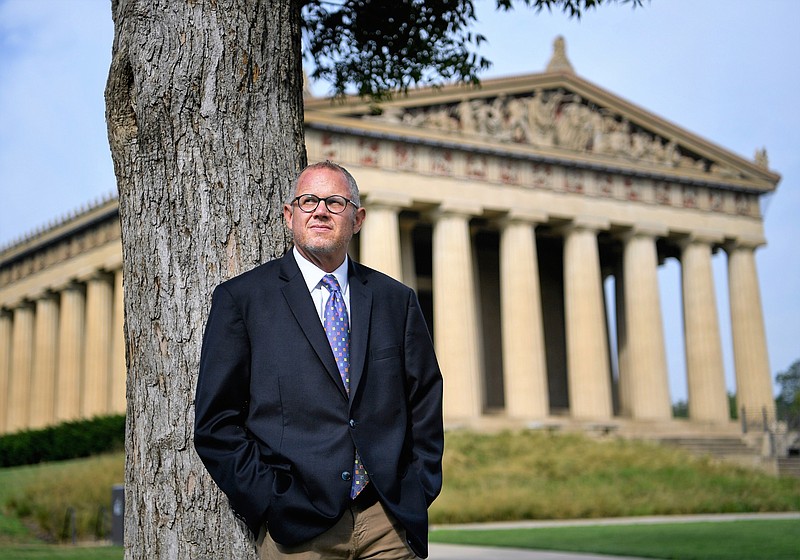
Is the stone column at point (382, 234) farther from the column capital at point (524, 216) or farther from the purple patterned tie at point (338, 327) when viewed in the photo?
the purple patterned tie at point (338, 327)

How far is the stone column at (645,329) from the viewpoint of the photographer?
48.2 meters

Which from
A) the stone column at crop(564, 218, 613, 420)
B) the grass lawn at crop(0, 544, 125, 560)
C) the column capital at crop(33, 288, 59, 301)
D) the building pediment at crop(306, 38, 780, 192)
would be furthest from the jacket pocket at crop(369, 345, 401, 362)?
the column capital at crop(33, 288, 59, 301)

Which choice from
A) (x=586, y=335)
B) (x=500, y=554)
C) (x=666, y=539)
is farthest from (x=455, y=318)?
(x=500, y=554)

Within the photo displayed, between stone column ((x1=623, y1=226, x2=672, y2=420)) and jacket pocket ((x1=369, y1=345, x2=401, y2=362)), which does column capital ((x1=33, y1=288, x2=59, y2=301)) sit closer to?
stone column ((x1=623, y1=226, x2=672, y2=420))

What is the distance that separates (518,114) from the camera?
1912 inches

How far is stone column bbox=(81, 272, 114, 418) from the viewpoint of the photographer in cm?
5284

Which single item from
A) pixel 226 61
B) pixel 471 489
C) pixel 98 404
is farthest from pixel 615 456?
pixel 226 61

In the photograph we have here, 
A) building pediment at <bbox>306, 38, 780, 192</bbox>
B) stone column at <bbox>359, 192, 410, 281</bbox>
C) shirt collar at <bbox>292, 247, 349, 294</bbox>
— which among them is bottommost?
shirt collar at <bbox>292, 247, 349, 294</bbox>

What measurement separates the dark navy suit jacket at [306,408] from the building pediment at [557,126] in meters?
38.1

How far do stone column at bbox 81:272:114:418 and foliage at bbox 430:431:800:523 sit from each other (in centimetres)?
2221

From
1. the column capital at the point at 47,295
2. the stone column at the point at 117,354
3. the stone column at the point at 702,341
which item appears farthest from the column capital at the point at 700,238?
the column capital at the point at 47,295

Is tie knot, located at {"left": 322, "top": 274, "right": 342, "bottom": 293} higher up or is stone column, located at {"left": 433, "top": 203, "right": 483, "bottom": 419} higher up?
stone column, located at {"left": 433, "top": 203, "right": 483, "bottom": 419}

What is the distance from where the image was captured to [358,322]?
16.6ft

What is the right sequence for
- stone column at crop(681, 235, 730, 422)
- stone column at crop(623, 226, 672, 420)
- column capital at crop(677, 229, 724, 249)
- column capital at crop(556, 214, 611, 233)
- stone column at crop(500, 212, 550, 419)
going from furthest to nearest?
column capital at crop(677, 229, 724, 249) < stone column at crop(681, 235, 730, 422) < column capital at crop(556, 214, 611, 233) < stone column at crop(623, 226, 672, 420) < stone column at crop(500, 212, 550, 419)
